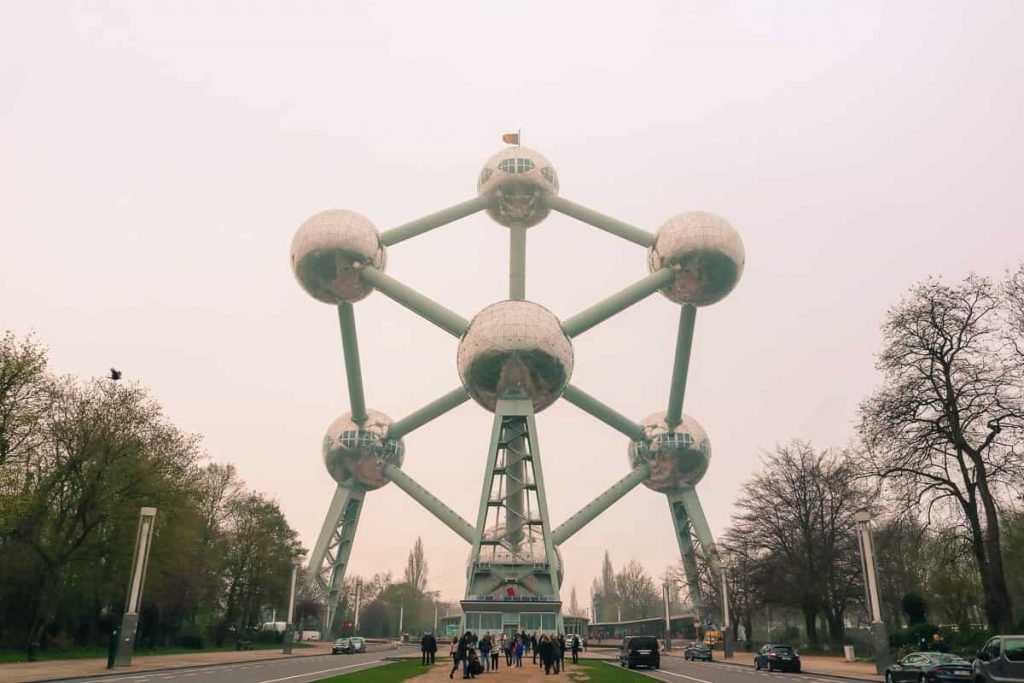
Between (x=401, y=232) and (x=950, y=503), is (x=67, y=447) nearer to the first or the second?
(x=401, y=232)

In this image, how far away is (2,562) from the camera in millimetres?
29141

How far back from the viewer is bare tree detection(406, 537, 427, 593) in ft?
311

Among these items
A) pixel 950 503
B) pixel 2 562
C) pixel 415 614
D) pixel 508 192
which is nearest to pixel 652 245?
pixel 508 192

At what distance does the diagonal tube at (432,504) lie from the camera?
1901 inches

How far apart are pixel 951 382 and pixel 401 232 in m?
33.8

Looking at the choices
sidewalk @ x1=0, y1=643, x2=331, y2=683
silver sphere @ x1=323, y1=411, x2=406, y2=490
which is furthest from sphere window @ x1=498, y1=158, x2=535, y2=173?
sidewalk @ x1=0, y1=643, x2=331, y2=683

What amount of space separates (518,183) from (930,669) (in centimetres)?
4004

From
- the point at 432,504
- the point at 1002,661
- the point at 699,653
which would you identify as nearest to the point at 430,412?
the point at 432,504

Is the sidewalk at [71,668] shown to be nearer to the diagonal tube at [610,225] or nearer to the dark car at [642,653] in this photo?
the dark car at [642,653]

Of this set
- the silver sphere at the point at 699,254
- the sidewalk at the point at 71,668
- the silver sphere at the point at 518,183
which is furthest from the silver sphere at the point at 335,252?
the sidewalk at the point at 71,668

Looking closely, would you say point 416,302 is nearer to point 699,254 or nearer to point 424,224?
point 424,224

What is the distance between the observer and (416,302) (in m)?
46.5

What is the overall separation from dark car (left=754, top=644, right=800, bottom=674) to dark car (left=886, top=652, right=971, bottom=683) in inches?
312

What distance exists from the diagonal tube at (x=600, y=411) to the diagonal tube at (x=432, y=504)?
10335 millimetres
